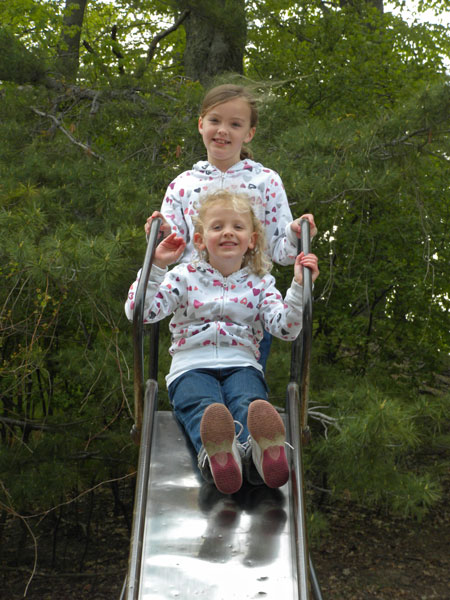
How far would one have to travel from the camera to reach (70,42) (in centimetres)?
1065

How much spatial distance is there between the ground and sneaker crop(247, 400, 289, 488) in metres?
3.96

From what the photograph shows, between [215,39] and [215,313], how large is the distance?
541 cm

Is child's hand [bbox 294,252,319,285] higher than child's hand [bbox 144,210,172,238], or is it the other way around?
child's hand [bbox 144,210,172,238]

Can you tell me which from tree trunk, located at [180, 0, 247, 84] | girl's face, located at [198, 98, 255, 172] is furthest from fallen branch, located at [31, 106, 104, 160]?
tree trunk, located at [180, 0, 247, 84]

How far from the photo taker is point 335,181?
4480 mm

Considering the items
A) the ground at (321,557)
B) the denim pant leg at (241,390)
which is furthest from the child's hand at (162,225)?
the ground at (321,557)

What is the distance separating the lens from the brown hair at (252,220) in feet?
9.50

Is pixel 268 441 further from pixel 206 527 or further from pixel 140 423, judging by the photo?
pixel 140 423

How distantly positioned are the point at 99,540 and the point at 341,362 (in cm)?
290

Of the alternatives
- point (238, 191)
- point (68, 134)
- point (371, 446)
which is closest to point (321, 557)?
point (371, 446)

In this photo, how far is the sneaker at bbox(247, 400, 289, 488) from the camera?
2400 mm

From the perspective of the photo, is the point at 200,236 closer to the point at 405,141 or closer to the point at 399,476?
the point at 399,476

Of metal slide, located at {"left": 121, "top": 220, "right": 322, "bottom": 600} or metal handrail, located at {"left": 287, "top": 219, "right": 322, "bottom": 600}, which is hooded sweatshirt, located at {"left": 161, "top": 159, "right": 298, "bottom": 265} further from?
metal slide, located at {"left": 121, "top": 220, "right": 322, "bottom": 600}

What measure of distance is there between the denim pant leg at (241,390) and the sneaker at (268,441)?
0.60 ft
